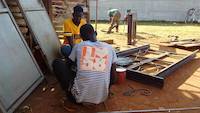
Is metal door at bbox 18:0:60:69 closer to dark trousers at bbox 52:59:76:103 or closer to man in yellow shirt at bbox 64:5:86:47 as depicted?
man in yellow shirt at bbox 64:5:86:47

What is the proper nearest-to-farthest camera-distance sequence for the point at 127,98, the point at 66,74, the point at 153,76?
1. the point at 66,74
2. the point at 127,98
3. the point at 153,76

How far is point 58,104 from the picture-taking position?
4938mm

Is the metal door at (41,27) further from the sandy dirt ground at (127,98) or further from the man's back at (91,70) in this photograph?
the man's back at (91,70)


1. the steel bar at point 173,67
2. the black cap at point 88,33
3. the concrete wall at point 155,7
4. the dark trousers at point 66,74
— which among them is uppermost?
the black cap at point 88,33

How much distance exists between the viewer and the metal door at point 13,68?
14.5ft

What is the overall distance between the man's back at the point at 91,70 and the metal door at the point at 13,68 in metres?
0.85

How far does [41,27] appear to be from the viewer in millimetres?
6324

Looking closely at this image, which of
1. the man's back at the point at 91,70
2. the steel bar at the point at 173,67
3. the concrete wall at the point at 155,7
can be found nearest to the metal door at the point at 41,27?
the man's back at the point at 91,70

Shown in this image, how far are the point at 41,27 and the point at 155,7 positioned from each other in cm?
1822

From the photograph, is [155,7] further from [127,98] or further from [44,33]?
[127,98]

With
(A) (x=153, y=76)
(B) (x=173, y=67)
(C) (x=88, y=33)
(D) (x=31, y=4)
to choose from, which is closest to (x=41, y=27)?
(D) (x=31, y=4)

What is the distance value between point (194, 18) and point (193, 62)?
53.1 feet

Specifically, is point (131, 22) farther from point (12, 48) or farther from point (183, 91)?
point (12, 48)

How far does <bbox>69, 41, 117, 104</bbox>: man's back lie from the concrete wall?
62.0 feet
